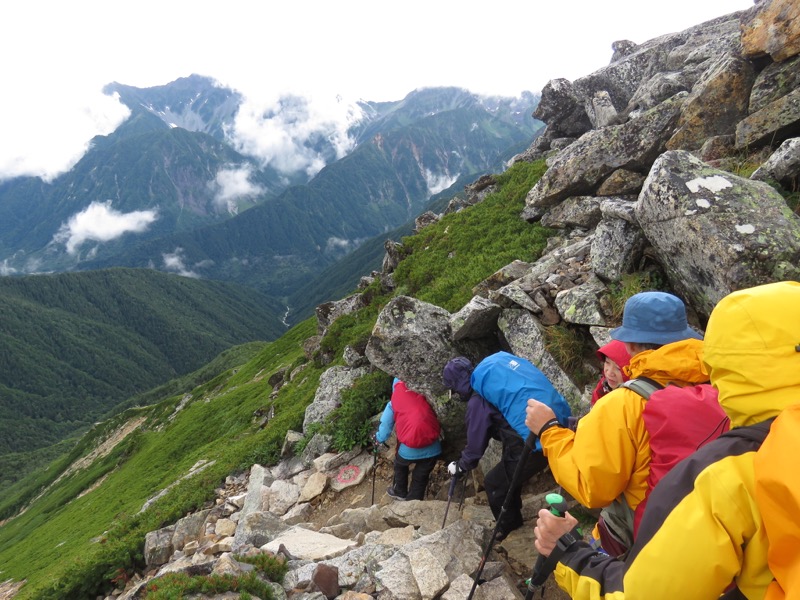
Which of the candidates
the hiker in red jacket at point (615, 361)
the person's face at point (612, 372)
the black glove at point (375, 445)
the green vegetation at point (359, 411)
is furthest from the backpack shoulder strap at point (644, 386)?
the green vegetation at point (359, 411)

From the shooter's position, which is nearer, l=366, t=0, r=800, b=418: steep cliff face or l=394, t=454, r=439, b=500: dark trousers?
l=366, t=0, r=800, b=418: steep cliff face

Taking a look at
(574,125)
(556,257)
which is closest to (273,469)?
(556,257)

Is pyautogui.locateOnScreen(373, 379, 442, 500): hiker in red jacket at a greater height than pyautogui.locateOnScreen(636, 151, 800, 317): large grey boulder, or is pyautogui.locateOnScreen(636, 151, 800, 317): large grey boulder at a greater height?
pyautogui.locateOnScreen(636, 151, 800, 317): large grey boulder

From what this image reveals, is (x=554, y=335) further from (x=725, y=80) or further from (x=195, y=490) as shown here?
(x=195, y=490)

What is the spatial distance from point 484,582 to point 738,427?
5.92 metres

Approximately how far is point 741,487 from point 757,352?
0.91 metres

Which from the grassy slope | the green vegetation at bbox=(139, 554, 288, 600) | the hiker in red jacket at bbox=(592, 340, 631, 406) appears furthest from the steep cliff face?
the green vegetation at bbox=(139, 554, 288, 600)

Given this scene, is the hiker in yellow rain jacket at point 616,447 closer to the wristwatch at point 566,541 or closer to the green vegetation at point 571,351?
the wristwatch at point 566,541

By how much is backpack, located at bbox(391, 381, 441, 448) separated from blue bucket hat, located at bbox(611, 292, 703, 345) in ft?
19.3

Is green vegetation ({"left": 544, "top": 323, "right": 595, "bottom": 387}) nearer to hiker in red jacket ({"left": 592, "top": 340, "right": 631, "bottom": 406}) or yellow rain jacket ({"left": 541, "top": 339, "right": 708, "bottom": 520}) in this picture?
hiker in red jacket ({"left": 592, "top": 340, "right": 631, "bottom": 406})

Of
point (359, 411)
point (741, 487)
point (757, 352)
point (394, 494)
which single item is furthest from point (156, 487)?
point (757, 352)

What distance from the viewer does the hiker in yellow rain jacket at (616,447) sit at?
461 centimetres

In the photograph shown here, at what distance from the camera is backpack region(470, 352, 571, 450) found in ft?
26.5

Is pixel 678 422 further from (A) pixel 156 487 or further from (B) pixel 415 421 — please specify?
(A) pixel 156 487
